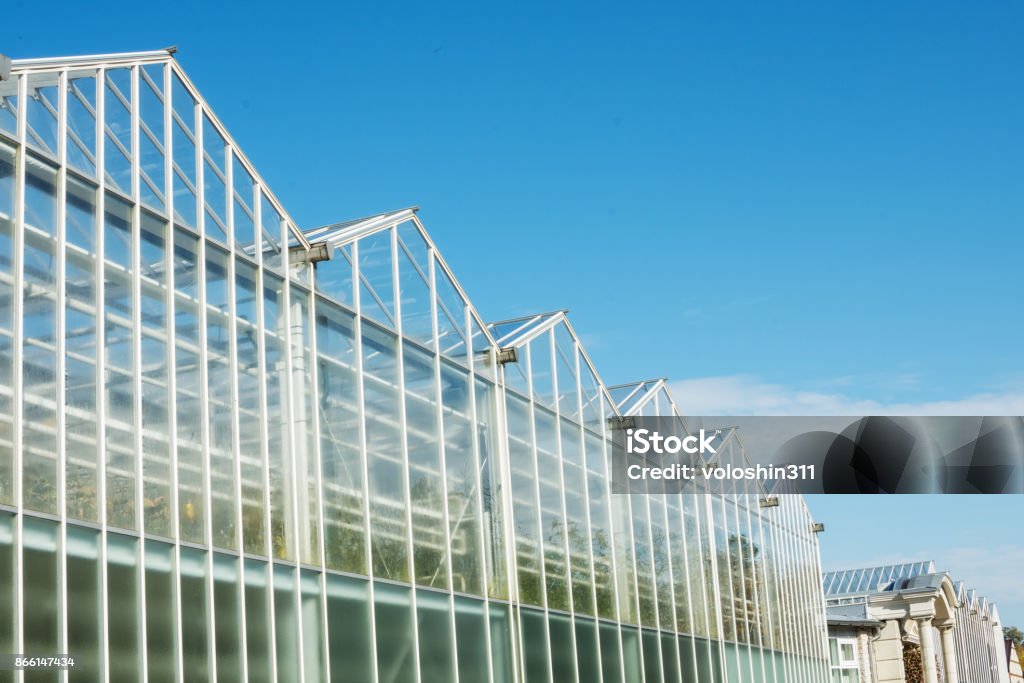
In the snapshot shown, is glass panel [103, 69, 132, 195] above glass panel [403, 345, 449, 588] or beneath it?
above

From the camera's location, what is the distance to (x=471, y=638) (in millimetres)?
A: 23422

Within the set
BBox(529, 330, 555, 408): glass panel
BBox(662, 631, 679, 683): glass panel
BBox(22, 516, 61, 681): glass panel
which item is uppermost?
BBox(529, 330, 555, 408): glass panel

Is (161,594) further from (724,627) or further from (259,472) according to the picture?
(724,627)

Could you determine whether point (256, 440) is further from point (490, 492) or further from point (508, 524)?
point (508, 524)

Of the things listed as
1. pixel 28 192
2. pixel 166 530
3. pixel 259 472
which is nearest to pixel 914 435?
pixel 259 472

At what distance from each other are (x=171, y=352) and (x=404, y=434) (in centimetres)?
629

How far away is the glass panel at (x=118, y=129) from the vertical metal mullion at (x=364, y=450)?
5.47m

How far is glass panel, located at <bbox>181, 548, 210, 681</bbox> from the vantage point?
16.3 m

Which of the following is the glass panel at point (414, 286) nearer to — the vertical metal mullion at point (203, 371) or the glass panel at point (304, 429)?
→ the glass panel at point (304, 429)

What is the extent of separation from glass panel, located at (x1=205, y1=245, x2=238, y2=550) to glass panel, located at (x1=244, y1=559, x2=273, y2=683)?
60 cm

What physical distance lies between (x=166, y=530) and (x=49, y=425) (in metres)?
2.29

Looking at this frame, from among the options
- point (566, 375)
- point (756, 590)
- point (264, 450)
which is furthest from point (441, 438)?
point (756, 590)

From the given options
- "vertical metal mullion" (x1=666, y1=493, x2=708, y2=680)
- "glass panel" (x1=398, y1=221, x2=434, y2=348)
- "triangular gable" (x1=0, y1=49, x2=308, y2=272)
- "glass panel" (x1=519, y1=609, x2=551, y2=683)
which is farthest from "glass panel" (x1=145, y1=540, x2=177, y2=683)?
"vertical metal mullion" (x1=666, y1=493, x2=708, y2=680)

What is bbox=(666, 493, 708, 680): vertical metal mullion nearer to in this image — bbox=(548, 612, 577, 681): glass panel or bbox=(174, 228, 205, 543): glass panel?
bbox=(548, 612, 577, 681): glass panel
